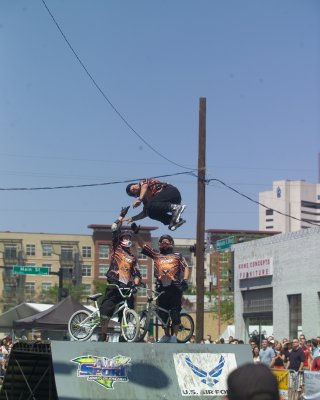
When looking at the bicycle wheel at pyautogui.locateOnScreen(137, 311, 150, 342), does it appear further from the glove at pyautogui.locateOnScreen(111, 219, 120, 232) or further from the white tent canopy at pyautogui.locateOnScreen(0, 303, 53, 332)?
the white tent canopy at pyautogui.locateOnScreen(0, 303, 53, 332)

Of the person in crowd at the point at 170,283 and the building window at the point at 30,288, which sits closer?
the person in crowd at the point at 170,283

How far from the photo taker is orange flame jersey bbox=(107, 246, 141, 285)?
42.9ft

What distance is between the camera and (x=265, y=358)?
19.4 meters

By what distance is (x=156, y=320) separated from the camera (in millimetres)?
13523

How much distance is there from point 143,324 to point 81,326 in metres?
0.93

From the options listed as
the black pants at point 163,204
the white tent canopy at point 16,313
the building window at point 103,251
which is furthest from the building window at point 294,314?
the building window at point 103,251

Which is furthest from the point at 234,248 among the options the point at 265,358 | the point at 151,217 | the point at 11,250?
the point at 11,250

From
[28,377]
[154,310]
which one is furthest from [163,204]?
[28,377]

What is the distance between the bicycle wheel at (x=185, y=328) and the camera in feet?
45.0

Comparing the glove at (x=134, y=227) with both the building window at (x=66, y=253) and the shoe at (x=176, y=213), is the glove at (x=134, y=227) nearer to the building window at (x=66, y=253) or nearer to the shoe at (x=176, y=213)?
the shoe at (x=176, y=213)

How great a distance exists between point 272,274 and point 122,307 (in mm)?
22323

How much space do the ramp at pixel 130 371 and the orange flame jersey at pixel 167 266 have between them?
4.15 feet

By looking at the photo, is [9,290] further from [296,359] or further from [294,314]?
[296,359]

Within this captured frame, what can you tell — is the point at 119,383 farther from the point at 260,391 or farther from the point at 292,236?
the point at 292,236
